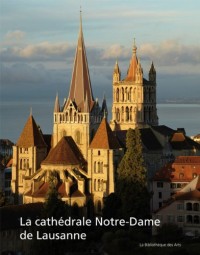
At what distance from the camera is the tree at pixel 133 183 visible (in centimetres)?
8625

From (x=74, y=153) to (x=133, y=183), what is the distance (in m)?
14.8

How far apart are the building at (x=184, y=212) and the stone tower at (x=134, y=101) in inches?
2023

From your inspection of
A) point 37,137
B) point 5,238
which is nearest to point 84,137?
point 37,137

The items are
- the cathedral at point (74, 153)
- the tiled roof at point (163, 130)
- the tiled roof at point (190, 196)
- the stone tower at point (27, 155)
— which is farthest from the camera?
the tiled roof at point (163, 130)

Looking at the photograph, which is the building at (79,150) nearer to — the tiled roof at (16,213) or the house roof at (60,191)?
the house roof at (60,191)

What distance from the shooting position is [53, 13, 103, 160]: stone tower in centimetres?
10600

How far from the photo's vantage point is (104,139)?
9956 centimetres

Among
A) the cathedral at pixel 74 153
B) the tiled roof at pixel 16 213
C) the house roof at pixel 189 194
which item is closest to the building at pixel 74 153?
the cathedral at pixel 74 153

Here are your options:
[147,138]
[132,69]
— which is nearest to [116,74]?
[132,69]

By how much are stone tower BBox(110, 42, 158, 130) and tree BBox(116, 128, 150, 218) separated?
149ft

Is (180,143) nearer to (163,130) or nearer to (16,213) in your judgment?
(163,130)

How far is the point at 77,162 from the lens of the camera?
9962cm

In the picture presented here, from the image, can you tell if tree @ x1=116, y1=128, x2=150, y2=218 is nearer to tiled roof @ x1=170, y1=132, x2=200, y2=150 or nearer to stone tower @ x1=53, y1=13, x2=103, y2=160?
stone tower @ x1=53, y1=13, x2=103, y2=160

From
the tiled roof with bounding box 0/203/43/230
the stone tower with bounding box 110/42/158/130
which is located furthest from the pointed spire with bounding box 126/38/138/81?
the tiled roof with bounding box 0/203/43/230
